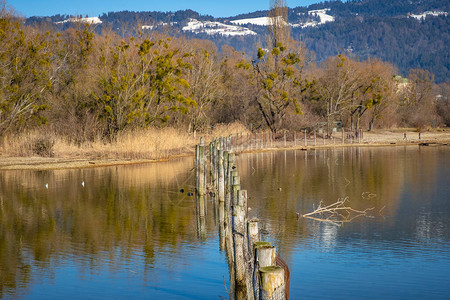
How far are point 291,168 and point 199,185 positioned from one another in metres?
10.9

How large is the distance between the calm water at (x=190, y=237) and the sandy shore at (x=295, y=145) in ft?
9.64

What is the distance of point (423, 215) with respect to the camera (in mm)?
19453

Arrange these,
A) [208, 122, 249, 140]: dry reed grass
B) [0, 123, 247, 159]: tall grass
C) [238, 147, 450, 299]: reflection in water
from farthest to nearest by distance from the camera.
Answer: [208, 122, 249, 140]: dry reed grass < [0, 123, 247, 159]: tall grass < [238, 147, 450, 299]: reflection in water

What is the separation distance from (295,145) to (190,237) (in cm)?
3228

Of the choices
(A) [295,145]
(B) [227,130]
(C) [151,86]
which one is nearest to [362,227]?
(C) [151,86]

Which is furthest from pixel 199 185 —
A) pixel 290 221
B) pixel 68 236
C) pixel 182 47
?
pixel 182 47

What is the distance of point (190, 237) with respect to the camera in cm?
1630

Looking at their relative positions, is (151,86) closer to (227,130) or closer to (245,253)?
(227,130)

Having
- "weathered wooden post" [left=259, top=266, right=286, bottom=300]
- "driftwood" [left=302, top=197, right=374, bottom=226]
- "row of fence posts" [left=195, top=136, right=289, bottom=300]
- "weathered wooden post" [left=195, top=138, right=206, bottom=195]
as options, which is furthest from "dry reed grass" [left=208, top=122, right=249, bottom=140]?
"weathered wooden post" [left=259, top=266, right=286, bottom=300]

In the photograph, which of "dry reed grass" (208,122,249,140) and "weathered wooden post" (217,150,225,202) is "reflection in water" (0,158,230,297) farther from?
"dry reed grass" (208,122,249,140)

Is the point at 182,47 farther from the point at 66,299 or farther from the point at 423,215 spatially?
the point at 66,299

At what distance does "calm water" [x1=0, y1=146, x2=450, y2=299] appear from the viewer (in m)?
12.5

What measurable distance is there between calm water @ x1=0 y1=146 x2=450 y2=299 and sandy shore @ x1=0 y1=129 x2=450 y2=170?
294 cm

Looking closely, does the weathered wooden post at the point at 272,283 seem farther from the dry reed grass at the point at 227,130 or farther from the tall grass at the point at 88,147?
the dry reed grass at the point at 227,130
